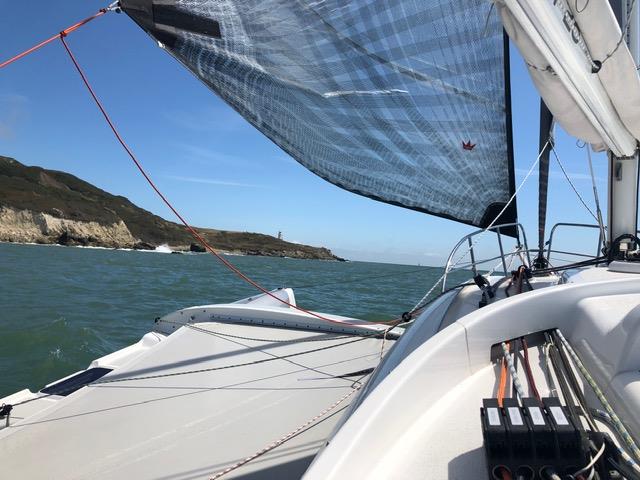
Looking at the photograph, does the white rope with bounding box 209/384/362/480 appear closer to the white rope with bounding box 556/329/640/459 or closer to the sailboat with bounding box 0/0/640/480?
the sailboat with bounding box 0/0/640/480

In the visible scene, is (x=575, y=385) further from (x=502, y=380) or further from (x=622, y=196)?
(x=622, y=196)

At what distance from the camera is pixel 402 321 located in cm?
304

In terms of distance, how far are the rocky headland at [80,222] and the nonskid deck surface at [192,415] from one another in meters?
52.7

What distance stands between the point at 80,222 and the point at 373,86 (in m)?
57.7

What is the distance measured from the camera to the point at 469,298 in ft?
7.66

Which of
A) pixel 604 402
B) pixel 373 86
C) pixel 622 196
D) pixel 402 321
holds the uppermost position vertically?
pixel 373 86

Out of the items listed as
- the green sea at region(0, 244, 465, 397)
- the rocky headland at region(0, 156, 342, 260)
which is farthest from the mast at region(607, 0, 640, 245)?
the rocky headland at region(0, 156, 342, 260)

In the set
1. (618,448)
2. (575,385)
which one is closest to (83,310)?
(575,385)

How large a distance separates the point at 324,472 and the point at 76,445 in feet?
5.32

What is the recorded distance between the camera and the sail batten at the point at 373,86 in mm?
2365

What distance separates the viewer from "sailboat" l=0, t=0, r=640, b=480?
974 mm

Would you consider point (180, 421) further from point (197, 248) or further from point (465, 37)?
point (197, 248)

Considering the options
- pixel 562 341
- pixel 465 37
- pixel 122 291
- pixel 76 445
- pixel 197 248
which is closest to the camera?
pixel 562 341

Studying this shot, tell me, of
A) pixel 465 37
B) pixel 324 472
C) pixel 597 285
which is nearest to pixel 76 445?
pixel 324 472
